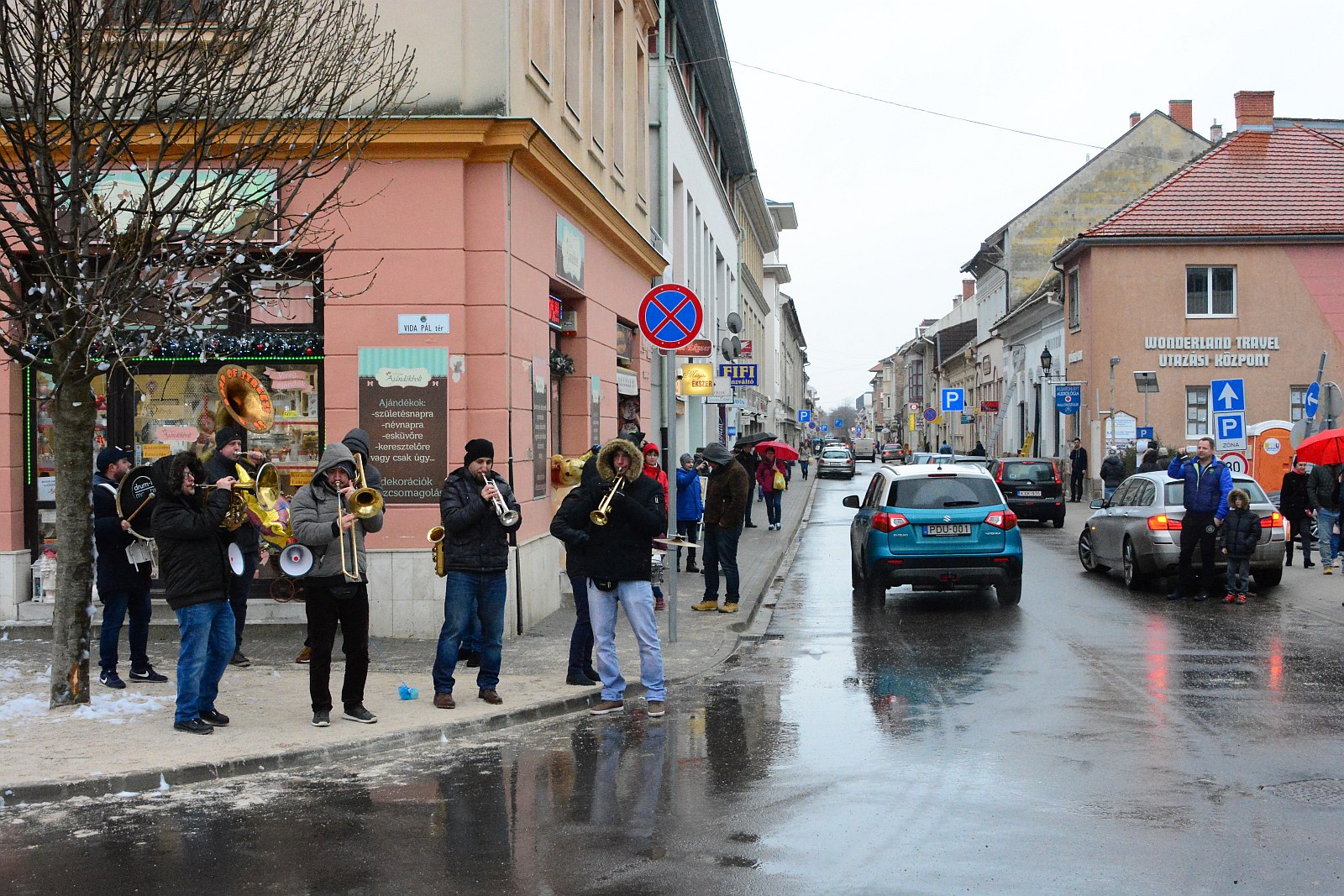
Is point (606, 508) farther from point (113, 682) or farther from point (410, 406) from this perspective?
point (113, 682)

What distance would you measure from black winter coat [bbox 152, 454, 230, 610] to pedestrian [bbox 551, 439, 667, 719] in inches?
93.0

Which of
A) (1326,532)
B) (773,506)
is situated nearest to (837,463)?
(773,506)

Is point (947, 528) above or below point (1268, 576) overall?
above

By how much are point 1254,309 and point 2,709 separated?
36725mm

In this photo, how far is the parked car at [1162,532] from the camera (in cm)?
1585

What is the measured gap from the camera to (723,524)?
1474cm

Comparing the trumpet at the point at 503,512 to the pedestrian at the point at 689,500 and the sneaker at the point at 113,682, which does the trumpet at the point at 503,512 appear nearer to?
the sneaker at the point at 113,682

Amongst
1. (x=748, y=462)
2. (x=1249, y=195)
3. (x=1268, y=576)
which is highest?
(x=1249, y=195)

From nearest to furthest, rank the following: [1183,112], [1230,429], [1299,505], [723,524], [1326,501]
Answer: [723,524]
[1326,501]
[1299,505]
[1230,429]
[1183,112]

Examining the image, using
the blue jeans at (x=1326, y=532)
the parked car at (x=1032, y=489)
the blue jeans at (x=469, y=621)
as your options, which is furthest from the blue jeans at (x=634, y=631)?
the parked car at (x=1032, y=489)

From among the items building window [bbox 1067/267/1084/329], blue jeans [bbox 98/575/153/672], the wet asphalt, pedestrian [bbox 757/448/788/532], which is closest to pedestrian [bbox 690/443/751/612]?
the wet asphalt

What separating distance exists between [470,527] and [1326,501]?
13.7 m

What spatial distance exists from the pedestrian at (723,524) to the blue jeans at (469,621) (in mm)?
5555

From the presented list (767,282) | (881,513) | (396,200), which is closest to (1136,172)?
(767,282)
